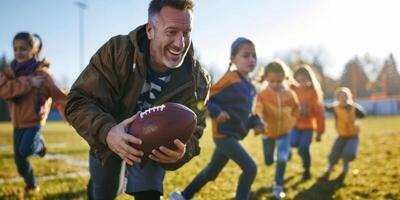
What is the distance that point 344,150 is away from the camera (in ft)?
26.6

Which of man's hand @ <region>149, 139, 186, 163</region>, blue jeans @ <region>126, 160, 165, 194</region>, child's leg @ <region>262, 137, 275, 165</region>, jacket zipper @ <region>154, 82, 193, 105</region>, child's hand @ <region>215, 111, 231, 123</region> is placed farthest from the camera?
child's leg @ <region>262, 137, 275, 165</region>

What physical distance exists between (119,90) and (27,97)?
3.15m

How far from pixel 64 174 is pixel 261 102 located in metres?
3.61

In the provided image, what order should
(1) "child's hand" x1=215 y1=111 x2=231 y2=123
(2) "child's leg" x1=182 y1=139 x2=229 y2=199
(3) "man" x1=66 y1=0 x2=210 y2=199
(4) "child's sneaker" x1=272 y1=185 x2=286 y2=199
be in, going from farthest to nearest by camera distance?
(4) "child's sneaker" x1=272 y1=185 x2=286 y2=199
(2) "child's leg" x1=182 y1=139 x2=229 y2=199
(1) "child's hand" x1=215 y1=111 x2=231 y2=123
(3) "man" x1=66 y1=0 x2=210 y2=199

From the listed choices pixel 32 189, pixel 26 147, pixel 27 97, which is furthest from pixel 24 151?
pixel 27 97

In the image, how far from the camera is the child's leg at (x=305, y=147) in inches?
286

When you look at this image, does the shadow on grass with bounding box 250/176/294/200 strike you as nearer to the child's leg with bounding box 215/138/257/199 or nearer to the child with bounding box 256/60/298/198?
the child with bounding box 256/60/298/198

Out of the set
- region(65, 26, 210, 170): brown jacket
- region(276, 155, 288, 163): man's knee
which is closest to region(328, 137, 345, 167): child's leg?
region(276, 155, 288, 163): man's knee

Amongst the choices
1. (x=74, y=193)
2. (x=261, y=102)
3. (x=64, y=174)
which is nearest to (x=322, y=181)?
(x=261, y=102)

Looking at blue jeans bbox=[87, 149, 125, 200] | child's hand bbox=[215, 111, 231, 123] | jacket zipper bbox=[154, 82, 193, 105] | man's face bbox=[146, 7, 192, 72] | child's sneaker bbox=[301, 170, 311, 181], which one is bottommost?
child's sneaker bbox=[301, 170, 311, 181]

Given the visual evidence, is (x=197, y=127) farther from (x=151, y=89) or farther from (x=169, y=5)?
(x=169, y=5)

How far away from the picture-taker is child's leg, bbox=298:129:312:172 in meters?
7.27

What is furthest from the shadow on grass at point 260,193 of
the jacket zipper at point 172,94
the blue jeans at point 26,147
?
the blue jeans at point 26,147

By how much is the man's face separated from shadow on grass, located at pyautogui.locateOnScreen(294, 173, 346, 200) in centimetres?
318
